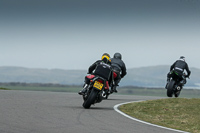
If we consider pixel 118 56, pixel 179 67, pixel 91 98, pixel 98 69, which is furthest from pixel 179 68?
pixel 91 98

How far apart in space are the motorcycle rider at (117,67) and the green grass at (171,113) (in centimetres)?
265

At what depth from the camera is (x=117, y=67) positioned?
19750 millimetres

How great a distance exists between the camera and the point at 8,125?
30.5ft

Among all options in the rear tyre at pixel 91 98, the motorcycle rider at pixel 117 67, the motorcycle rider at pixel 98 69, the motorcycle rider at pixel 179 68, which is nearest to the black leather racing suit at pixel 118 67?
the motorcycle rider at pixel 117 67

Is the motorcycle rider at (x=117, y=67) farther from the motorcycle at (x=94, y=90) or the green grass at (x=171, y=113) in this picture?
the motorcycle at (x=94, y=90)

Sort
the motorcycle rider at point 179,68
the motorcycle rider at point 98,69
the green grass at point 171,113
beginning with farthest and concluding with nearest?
the motorcycle rider at point 179,68 < the motorcycle rider at point 98,69 < the green grass at point 171,113

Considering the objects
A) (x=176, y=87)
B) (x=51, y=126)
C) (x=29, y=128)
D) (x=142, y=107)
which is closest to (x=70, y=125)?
(x=51, y=126)

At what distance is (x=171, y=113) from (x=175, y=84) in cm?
689

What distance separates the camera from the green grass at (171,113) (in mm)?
11936

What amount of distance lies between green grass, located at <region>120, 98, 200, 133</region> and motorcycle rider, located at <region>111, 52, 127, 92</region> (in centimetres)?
265

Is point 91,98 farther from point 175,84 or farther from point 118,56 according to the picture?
point 175,84

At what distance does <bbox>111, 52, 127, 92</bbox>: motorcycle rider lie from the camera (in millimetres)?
19688

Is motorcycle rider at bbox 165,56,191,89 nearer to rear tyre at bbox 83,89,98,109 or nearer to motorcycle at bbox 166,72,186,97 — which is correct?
motorcycle at bbox 166,72,186,97

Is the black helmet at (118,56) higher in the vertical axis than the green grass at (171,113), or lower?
higher
